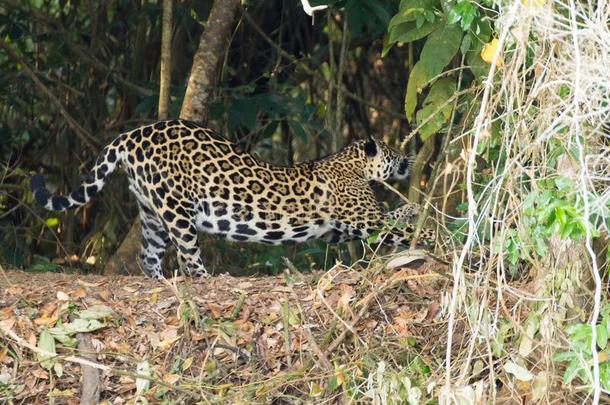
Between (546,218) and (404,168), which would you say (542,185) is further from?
(404,168)

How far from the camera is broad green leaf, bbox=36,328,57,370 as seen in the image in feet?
24.6

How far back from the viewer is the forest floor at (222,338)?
24.4ft

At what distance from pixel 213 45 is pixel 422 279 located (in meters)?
2.80

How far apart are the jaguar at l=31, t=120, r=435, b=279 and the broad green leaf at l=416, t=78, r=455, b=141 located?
1743 mm

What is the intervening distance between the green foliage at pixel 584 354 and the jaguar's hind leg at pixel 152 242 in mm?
4260

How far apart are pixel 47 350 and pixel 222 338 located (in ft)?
3.16

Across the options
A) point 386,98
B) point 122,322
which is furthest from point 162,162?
point 386,98

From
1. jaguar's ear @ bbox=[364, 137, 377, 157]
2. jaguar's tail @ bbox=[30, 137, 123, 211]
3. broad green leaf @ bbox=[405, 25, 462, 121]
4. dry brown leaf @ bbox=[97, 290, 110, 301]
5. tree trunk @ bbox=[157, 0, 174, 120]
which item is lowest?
dry brown leaf @ bbox=[97, 290, 110, 301]

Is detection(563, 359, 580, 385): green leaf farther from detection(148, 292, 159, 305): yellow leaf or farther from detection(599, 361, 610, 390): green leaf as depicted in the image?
detection(148, 292, 159, 305): yellow leaf

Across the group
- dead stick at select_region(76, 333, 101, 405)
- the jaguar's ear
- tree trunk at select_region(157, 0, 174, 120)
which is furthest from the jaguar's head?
dead stick at select_region(76, 333, 101, 405)

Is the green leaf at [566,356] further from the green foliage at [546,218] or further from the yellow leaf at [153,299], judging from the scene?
the yellow leaf at [153,299]

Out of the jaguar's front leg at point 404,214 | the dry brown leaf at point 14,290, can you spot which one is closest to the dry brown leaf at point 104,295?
the dry brown leaf at point 14,290

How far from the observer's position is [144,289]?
8.28 m

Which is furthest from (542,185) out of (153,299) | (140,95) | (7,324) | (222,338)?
(140,95)
